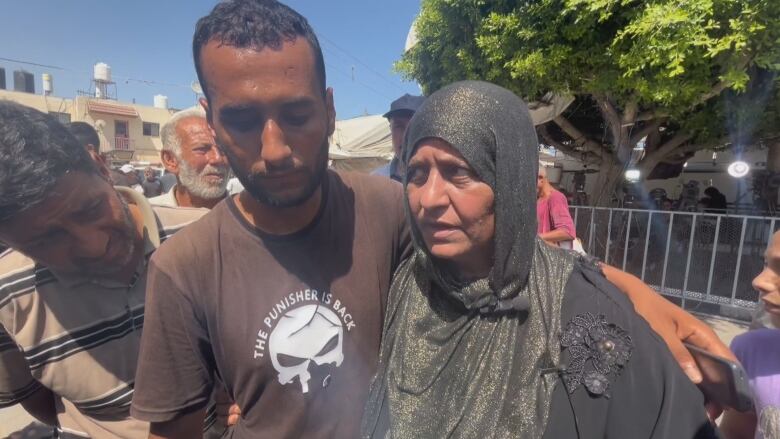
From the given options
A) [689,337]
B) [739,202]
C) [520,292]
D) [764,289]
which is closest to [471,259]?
[520,292]

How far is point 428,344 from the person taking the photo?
4.00 feet

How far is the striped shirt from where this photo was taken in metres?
1.40

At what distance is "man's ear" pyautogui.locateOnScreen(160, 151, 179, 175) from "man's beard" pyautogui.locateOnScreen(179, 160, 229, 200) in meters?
0.08

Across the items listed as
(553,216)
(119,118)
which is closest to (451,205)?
(553,216)

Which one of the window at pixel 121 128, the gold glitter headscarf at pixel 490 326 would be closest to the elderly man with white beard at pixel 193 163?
the gold glitter headscarf at pixel 490 326

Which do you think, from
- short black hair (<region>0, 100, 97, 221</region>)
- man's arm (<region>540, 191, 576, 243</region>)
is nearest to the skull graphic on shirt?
short black hair (<region>0, 100, 97, 221</region>)

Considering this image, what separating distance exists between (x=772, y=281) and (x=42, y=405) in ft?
9.24

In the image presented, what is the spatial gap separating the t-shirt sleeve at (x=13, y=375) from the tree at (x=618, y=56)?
18.0ft

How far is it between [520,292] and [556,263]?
0.14m

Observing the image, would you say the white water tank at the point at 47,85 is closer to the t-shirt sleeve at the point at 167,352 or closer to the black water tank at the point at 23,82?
the black water tank at the point at 23,82

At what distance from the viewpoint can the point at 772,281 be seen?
1501mm

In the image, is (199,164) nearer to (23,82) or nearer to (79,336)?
(79,336)

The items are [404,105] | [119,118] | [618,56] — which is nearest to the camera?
[404,105]

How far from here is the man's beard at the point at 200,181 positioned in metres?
2.92
